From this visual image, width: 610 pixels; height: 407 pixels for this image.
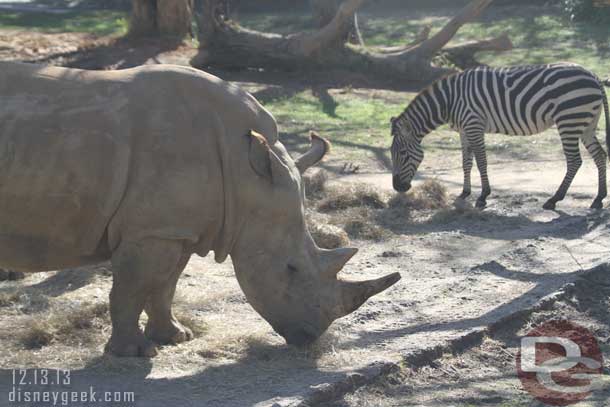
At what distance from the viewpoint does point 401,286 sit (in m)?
7.94

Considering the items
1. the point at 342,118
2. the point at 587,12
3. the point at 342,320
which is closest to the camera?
the point at 342,320

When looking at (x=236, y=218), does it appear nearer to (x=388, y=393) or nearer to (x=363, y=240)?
(x=388, y=393)

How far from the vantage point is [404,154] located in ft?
39.6

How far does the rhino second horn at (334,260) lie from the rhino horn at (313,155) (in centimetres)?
62

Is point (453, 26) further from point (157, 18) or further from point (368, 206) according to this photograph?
point (368, 206)

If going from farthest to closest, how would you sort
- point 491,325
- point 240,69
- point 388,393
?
point 240,69 → point 491,325 → point 388,393

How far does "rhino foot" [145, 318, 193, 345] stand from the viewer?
638cm

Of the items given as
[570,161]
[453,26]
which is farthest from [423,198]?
[453,26]

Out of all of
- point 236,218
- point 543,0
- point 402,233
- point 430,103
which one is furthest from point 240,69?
point 236,218

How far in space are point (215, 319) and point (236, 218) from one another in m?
1.32

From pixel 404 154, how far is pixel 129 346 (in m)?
6.68

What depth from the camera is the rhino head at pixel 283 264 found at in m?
5.96

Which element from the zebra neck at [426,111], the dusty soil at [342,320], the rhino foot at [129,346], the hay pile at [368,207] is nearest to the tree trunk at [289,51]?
the zebra neck at [426,111]

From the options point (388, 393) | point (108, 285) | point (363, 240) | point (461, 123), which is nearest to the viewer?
point (388, 393)
